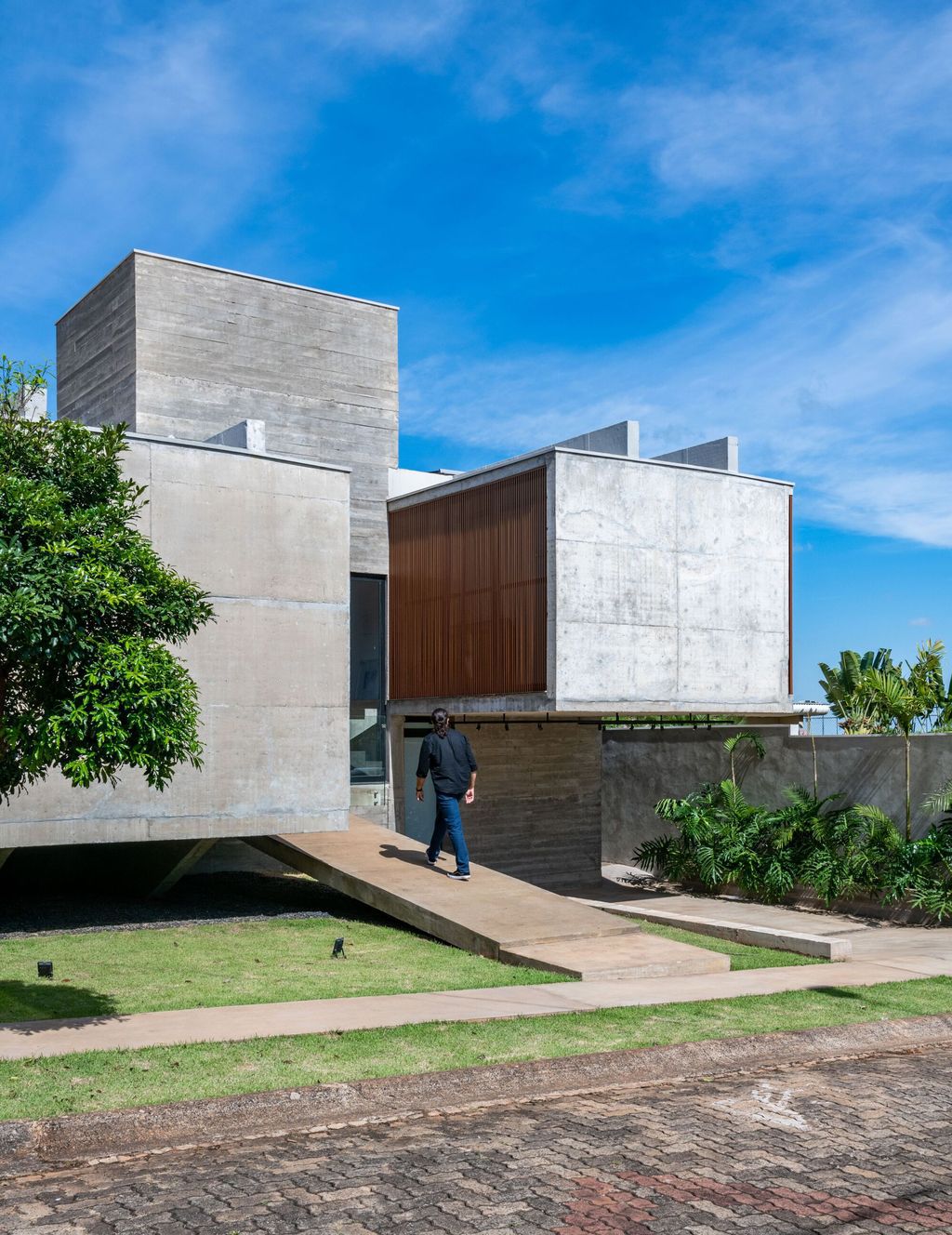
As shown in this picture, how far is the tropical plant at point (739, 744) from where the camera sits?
18.7 metres

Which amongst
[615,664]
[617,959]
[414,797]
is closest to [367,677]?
[414,797]

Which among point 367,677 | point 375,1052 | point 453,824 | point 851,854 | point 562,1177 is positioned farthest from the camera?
point 367,677

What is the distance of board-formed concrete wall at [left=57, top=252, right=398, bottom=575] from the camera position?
18.9 metres

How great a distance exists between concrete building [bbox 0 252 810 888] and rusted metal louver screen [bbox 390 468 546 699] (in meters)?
0.04

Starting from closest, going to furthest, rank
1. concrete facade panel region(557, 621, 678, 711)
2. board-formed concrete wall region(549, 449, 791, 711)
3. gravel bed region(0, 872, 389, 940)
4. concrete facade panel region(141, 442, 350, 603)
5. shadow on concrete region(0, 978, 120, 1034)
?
shadow on concrete region(0, 978, 120, 1034), gravel bed region(0, 872, 389, 940), concrete facade panel region(141, 442, 350, 603), concrete facade panel region(557, 621, 678, 711), board-formed concrete wall region(549, 449, 791, 711)

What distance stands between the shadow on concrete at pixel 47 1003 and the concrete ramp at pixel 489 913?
372 centimetres

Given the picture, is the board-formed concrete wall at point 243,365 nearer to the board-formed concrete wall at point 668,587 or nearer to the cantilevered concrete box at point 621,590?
the cantilevered concrete box at point 621,590

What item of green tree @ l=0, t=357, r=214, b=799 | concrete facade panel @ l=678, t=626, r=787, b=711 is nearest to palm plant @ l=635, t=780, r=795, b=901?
concrete facade panel @ l=678, t=626, r=787, b=711

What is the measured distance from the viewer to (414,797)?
2067cm

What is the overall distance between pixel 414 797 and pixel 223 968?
912cm

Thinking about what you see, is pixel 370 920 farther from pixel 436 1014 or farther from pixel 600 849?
pixel 600 849

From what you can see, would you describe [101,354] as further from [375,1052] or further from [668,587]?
[375,1052]

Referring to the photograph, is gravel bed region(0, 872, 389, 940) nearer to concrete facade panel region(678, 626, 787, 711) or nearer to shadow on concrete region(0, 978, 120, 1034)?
shadow on concrete region(0, 978, 120, 1034)

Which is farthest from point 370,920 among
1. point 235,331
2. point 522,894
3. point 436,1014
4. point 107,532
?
point 235,331
